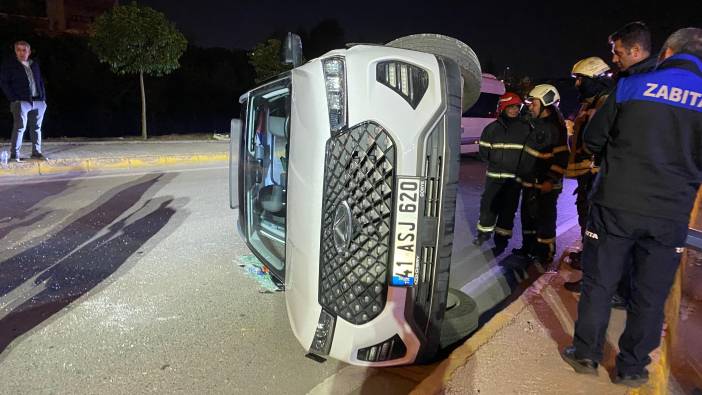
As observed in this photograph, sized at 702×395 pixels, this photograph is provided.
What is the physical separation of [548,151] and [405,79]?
2813 millimetres

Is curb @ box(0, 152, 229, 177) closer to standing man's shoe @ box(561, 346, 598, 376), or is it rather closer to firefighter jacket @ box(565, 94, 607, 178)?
firefighter jacket @ box(565, 94, 607, 178)

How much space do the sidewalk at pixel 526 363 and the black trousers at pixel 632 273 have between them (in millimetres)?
175

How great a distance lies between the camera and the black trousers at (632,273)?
2.15 meters

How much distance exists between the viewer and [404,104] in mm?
2113

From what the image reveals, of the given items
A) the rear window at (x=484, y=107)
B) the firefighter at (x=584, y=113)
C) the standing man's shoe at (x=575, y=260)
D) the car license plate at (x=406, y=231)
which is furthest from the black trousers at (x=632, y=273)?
the rear window at (x=484, y=107)

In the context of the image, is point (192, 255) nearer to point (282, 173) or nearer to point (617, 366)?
point (282, 173)

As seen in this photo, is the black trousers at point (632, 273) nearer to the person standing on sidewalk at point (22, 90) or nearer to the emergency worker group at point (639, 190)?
the emergency worker group at point (639, 190)

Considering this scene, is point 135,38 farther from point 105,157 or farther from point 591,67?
point 591,67

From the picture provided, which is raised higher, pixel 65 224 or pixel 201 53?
→ pixel 201 53

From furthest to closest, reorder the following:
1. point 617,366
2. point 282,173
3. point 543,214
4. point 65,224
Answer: point 65,224
point 543,214
point 282,173
point 617,366

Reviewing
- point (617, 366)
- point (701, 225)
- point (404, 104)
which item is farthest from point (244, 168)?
point (701, 225)

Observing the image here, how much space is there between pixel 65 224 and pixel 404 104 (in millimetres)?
4599

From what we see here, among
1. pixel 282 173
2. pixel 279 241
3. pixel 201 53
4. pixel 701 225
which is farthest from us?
pixel 201 53

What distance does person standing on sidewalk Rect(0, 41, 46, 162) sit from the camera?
289 inches
